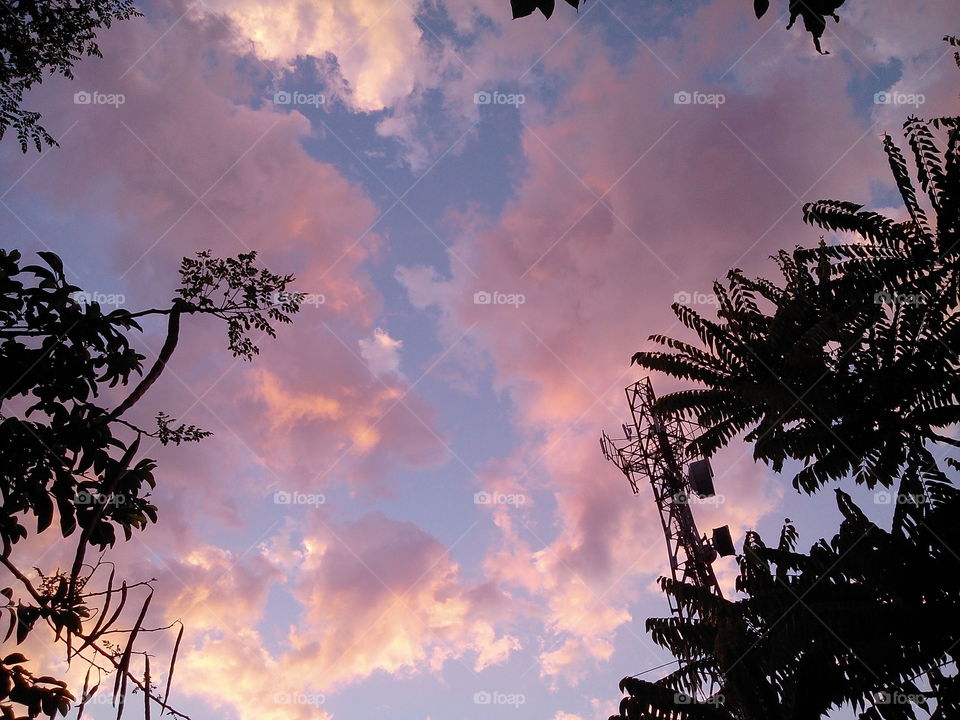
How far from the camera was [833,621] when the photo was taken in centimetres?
801

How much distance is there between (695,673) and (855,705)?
8.04ft

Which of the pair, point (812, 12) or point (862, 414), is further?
A: point (862, 414)

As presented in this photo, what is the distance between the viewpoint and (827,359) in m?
7.60

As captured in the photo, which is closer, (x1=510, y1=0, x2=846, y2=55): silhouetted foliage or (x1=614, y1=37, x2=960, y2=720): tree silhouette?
(x1=510, y1=0, x2=846, y2=55): silhouetted foliage

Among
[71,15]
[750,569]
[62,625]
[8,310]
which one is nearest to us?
[62,625]

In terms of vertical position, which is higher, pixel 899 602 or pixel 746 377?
pixel 746 377

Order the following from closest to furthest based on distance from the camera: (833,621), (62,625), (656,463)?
1. (62,625)
2. (833,621)
3. (656,463)

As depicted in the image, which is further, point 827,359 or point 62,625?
point 827,359

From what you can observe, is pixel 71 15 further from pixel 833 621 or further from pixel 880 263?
pixel 833 621

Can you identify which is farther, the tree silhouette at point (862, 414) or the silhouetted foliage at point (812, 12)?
the tree silhouette at point (862, 414)

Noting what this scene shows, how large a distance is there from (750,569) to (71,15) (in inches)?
479

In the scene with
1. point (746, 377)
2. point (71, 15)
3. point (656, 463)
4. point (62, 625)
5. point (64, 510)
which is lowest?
point (62, 625)

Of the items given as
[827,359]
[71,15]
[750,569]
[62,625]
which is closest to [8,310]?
[62,625]

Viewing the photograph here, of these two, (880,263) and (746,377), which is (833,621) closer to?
(746,377)
